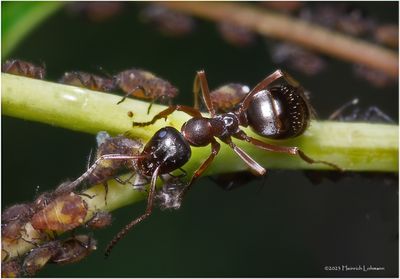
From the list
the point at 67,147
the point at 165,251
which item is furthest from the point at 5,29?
the point at 165,251

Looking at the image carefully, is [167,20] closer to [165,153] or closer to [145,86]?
[145,86]

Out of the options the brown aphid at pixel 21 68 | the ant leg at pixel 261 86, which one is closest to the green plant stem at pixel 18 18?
the brown aphid at pixel 21 68

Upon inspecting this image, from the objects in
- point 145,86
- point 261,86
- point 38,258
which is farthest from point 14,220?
point 261,86

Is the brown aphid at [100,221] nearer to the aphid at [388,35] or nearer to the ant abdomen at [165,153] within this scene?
the ant abdomen at [165,153]

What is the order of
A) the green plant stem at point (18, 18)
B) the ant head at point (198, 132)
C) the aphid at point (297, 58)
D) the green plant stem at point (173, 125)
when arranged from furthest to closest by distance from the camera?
the aphid at point (297, 58) → the green plant stem at point (18, 18) → the ant head at point (198, 132) → the green plant stem at point (173, 125)

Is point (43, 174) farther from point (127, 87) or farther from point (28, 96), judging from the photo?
point (28, 96)
